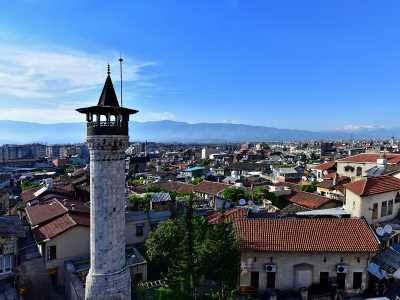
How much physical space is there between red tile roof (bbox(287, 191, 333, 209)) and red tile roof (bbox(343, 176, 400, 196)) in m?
8.81

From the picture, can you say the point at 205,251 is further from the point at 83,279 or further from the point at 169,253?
the point at 83,279

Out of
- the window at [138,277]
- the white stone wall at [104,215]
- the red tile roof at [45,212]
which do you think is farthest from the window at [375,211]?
the red tile roof at [45,212]

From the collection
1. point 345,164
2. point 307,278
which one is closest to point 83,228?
point 307,278

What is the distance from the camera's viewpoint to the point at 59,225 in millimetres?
28422

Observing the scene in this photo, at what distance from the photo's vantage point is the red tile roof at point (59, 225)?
89.8ft

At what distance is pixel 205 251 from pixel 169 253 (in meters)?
4.83

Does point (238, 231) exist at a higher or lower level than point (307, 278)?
higher

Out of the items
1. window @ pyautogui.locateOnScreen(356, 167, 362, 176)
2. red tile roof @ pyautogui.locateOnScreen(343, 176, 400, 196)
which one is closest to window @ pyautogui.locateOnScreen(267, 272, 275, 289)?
red tile roof @ pyautogui.locateOnScreen(343, 176, 400, 196)

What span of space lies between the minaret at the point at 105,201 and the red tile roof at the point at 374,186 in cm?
2217

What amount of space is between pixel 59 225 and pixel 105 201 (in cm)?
1273

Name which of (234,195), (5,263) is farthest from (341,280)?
(234,195)

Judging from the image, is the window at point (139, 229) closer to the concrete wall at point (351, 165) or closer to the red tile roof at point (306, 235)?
the red tile roof at point (306, 235)

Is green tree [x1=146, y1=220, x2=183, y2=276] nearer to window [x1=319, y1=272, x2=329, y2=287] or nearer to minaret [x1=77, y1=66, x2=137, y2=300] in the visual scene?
minaret [x1=77, y1=66, x2=137, y2=300]

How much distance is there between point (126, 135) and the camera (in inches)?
749
